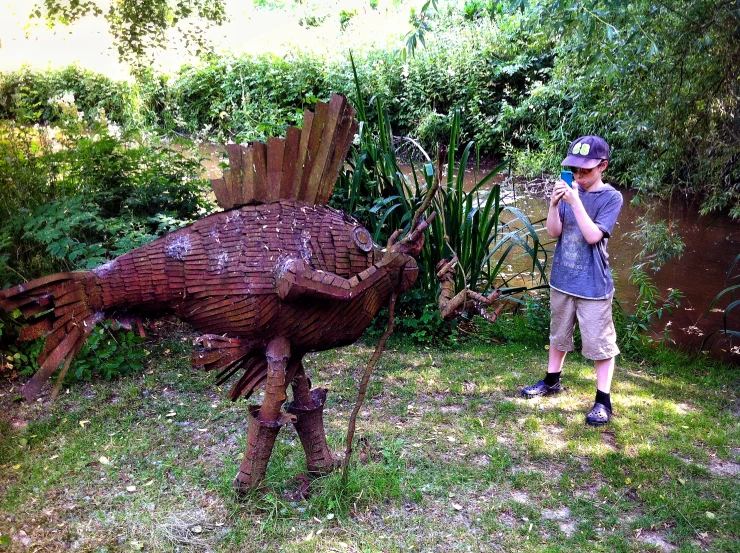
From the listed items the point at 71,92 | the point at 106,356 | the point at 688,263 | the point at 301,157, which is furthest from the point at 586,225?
the point at 71,92

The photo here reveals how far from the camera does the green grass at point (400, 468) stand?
244cm

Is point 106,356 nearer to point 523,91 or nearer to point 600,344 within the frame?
point 600,344

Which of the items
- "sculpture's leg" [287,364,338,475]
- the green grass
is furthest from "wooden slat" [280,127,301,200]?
the green grass

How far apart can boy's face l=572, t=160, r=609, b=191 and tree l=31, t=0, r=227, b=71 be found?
353 cm

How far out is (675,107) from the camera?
3.90m

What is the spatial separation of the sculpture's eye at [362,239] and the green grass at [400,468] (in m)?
1.03

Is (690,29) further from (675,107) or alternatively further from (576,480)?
(576,480)

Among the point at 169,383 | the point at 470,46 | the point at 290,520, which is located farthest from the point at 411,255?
the point at 470,46

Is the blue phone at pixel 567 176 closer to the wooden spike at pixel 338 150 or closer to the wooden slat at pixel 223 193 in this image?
the wooden spike at pixel 338 150

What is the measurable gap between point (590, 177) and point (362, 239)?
1.61 m

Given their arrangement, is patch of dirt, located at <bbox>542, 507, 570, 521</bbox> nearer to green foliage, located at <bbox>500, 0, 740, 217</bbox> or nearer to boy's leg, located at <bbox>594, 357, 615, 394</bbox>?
boy's leg, located at <bbox>594, 357, 615, 394</bbox>

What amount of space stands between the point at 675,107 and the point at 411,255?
2695 millimetres

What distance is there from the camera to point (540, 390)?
12.2 feet

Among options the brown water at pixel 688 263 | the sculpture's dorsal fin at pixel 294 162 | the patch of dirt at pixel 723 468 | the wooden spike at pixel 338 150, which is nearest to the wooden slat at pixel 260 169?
the sculpture's dorsal fin at pixel 294 162
